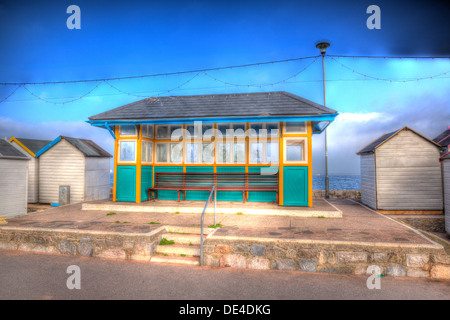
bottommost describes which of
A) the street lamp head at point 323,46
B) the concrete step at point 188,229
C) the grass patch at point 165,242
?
the grass patch at point 165,242

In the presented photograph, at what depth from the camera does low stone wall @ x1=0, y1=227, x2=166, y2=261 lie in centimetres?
525

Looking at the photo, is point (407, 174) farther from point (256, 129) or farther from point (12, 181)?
point (12, 181)

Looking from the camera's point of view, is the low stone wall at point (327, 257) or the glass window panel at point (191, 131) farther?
the glass window panel at point (191, 131)

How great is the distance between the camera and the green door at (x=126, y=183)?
920 centimetres

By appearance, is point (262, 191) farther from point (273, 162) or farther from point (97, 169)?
point (97, 169)

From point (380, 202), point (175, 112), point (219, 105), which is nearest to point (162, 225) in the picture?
point (175, 112)

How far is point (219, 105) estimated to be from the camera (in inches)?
382

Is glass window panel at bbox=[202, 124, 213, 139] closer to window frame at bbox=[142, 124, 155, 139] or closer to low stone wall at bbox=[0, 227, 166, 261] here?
Result: window frame at bbox=[142, 124, 155, 139]

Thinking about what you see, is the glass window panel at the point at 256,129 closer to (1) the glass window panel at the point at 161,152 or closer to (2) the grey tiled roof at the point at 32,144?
(1) the glass window panel at the point at 161,152

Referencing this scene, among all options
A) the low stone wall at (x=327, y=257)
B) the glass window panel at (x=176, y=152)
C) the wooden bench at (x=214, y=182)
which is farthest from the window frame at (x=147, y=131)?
the low stone wall at (x=327, y=257)

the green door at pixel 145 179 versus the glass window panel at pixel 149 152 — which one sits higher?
the glass window panel at pixel 149 152

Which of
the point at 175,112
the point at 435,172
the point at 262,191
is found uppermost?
the point at 175,112

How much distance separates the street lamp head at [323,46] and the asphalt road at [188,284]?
1210 cm
